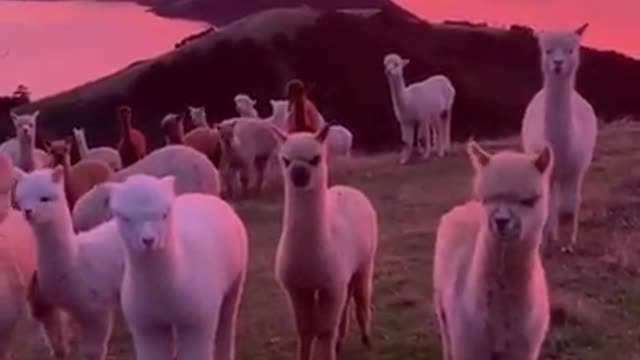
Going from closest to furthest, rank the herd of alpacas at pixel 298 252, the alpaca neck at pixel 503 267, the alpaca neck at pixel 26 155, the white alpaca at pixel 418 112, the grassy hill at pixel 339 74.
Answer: the alpaca neck at pixel 503 267 < the herd of alpacas at pixel 298 252 < the alpaca neck at pixel 26 155 < the white alpaca at pixel 418 112 < the grassy hill at pixel 339 74

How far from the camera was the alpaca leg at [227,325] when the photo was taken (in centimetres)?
1012

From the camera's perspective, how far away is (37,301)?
36.8 ft

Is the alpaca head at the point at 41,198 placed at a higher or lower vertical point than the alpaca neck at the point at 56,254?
higher

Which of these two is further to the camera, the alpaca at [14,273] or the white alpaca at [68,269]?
the white alpaca at [68,269]

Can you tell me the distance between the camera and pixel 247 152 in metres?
21.5

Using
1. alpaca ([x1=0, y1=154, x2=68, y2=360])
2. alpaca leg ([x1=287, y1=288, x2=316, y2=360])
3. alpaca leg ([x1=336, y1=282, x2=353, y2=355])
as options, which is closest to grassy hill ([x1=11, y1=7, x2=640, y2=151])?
alpaca ([x1=0, y1=154, x2=68, y2=360])

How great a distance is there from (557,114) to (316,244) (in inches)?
134

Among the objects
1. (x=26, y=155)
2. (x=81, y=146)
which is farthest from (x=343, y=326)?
(x=81, y=146)

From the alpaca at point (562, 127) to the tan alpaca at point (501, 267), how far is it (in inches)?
157

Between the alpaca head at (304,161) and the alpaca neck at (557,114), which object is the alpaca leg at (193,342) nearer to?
the alpaca head at (304,161)

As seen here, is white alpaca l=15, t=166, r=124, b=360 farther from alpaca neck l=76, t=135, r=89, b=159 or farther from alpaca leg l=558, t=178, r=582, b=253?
alpaca neck l=76, t=135, r=89, b=159

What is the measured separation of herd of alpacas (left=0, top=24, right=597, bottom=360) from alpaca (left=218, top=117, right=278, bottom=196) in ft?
25.3

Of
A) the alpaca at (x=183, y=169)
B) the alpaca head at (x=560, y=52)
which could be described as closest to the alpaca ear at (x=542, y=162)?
the alpaca head at (x=560, y=52)

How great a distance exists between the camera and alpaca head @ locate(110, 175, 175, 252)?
8.74 metres
